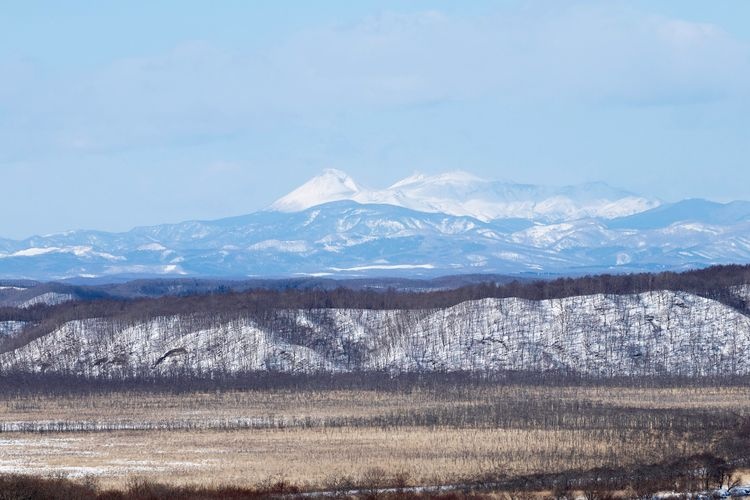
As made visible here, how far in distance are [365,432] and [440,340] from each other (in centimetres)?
4137

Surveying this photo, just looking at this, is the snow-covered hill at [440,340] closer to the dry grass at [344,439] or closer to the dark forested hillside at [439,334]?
the dark forested hillside at [439,334]

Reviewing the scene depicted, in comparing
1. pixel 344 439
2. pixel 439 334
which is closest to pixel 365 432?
pixel 344 439

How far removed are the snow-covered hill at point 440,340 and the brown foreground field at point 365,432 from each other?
11248 millimetres

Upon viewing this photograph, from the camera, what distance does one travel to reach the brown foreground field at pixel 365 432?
56.1 m

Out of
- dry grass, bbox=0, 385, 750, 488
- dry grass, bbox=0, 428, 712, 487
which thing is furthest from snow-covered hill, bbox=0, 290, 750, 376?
dry grass, bbox=0, 428, 712, 487

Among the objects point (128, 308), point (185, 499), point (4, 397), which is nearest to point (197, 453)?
point (185, 499)

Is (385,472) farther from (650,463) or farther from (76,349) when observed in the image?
(76,349)

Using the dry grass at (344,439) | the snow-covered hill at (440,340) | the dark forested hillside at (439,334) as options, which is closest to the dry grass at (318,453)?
the dry grass at (344,439)

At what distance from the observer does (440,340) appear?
109 meters

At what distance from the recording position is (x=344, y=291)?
141 m

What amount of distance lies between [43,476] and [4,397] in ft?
125

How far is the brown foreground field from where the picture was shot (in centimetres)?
5606

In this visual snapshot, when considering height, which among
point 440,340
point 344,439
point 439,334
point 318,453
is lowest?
point 318,453

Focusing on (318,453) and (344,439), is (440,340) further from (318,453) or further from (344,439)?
(318,453)
